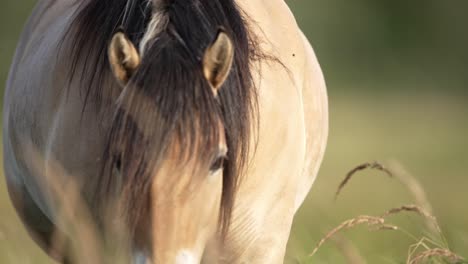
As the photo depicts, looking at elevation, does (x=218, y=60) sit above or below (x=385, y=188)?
above

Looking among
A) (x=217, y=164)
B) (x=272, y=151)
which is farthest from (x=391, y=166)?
(x=217, y=164)

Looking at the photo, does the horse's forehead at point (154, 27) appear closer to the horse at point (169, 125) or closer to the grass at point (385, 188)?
the horse at point (169, 125)

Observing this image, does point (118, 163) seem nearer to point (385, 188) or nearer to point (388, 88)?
point (385, 188)

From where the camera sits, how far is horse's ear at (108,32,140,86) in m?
3.83

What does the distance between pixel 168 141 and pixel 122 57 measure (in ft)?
1.13

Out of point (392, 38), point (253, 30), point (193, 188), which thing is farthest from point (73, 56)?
point (392, 38)

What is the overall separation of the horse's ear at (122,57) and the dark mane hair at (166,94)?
42mm

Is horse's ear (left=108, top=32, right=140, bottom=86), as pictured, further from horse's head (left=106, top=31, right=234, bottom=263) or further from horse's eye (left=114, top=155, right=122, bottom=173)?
horse's eye (left=114, top=155, right=122, bottom=173)

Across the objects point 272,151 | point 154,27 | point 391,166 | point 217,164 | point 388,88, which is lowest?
point 388,88

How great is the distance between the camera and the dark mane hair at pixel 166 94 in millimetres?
3789

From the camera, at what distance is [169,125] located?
3783 millimetres

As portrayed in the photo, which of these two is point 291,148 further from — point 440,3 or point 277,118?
point 440,3

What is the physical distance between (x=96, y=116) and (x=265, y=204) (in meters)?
0.79

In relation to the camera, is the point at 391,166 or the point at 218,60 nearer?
the point at 218,60
